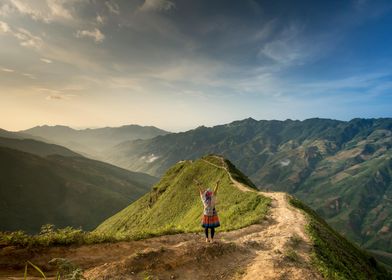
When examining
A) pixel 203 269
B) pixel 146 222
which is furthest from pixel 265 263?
pixel 146 222

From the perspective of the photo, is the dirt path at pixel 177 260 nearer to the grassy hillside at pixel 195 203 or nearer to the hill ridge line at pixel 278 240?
the hill ridge line at pixel 278 240

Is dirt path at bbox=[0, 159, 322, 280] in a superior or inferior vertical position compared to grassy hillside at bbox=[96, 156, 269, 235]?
superior

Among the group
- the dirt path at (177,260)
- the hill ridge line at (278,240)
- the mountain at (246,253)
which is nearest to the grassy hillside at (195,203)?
the mountain at (246,253)

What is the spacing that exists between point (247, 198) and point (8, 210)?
204 m

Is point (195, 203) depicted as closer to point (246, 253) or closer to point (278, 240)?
point (278, 240)

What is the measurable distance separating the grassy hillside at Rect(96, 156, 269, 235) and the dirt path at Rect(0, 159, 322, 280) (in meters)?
5.32

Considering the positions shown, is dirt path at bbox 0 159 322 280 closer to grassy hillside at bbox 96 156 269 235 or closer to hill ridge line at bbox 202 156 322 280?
hill ridge line at bbox 202 156 322 280

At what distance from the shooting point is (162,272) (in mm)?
17000

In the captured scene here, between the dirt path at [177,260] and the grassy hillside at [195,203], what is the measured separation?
532 centimetres

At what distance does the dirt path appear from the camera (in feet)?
54.7

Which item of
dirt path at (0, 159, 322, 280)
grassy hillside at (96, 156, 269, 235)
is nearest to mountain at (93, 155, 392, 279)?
dirt path at (0, 159, 322, 280)

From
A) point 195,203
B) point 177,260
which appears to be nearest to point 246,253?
point 177,260

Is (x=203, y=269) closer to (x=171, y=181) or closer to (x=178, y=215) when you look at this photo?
(x=178, y=215)

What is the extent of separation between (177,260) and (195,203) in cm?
5848
